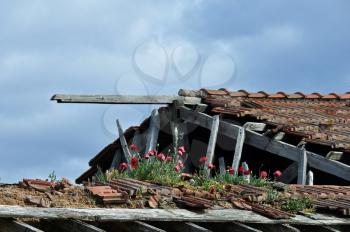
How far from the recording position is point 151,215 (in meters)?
6.82

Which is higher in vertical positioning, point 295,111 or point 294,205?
point 295,111

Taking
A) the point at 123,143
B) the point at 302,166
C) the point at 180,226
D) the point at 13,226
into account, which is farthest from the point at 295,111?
the point at 13,226

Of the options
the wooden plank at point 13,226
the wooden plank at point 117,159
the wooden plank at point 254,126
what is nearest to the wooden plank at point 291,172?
the wooden plank at point 254,126

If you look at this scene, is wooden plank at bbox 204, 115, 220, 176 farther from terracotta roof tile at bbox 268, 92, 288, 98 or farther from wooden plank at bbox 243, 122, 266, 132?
terracotta roof tile at bbox 268, 92, 288, 98

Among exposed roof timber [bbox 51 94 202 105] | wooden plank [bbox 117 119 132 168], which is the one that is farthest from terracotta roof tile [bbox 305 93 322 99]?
wooden plank [bbox 117 119 132 168]

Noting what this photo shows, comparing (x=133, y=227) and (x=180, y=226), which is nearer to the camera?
(x=133, y=227)

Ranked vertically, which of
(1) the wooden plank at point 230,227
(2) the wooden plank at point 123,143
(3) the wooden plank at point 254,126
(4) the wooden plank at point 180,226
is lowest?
(1) the wooden plank at point 230,227

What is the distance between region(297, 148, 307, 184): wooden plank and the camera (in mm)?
11828

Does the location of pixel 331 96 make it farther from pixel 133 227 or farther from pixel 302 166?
pixel 133 227

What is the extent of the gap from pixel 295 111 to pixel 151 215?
7599 mm

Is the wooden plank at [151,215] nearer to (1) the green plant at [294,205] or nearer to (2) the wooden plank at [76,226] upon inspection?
(2) the wooden plank at [76,226]

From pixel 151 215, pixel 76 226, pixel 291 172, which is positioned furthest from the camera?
pixel 291 172

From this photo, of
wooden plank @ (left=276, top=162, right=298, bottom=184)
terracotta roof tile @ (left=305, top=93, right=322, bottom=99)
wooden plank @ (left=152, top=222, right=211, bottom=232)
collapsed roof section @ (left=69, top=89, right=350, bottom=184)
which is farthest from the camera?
terracotta roof tile @ (left=305, top=93, right=322, bottom=99)

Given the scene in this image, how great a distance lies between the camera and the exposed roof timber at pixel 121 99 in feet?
39.9
